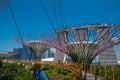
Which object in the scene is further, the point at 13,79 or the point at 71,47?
the point at 71,47

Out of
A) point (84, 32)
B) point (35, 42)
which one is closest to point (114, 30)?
point (84, 32)

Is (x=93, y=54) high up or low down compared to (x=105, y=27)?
down

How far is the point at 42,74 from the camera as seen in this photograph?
12.1 m

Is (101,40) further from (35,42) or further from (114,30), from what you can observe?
(35,42)

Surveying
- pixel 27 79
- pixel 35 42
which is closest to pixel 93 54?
pixel 27 79

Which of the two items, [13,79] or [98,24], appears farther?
[98,24]

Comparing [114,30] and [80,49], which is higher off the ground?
[114,30]

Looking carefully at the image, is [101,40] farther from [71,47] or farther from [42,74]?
[42,74]

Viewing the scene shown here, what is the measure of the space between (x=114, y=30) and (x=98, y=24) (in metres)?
2.23

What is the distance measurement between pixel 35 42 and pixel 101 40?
27.5m

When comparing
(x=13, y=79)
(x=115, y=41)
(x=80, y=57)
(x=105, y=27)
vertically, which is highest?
(x=105, y=27)

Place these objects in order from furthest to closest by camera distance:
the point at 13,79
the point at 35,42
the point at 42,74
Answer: the point at 35,42 < the point at 13,79 < the point at 42,74

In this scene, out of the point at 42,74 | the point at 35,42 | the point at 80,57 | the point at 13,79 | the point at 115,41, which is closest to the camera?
the point at 42,74

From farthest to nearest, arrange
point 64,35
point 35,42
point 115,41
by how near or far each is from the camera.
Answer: point 35,42, point 64,35, point 115,41
